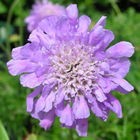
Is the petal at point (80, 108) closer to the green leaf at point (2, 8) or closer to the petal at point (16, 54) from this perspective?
the petal at point (16, 54)

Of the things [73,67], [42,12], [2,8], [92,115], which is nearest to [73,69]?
[73,67]

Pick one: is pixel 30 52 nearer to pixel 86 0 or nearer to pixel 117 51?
pixel 117 51

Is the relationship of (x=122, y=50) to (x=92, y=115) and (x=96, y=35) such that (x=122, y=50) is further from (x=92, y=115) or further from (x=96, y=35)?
(x=92, y=115)

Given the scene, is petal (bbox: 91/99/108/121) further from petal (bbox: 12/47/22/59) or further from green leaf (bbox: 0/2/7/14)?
green leaf (bbox: 0/2/7/14)

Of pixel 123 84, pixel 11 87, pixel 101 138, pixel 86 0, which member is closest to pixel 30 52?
pixel 123 84

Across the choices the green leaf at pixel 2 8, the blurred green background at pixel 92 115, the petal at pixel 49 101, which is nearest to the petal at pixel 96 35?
the petal at pixel 49 101

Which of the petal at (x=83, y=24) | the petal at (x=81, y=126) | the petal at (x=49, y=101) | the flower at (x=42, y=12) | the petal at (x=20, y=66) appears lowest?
the flower at (x=42, y=12)
